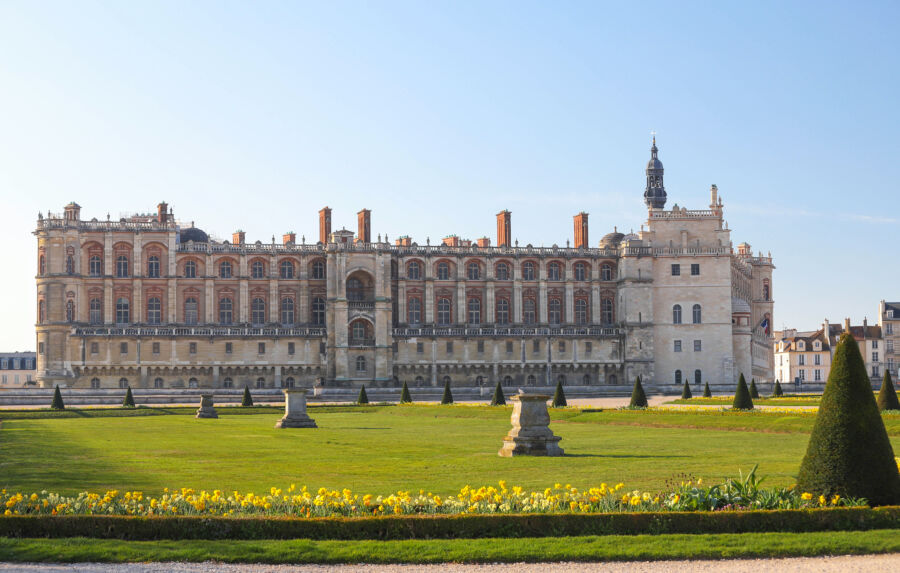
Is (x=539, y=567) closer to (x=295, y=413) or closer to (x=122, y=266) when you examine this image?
(x=295, y=413)

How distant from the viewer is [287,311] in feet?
271

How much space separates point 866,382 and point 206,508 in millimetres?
8706

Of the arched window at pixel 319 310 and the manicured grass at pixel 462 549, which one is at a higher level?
the arched window at pixel 319 310

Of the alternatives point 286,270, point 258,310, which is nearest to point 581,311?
point 286,270

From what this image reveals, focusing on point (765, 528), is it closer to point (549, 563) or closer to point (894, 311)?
point (549, 563)

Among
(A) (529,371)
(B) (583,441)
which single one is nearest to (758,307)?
(A) (529,371)

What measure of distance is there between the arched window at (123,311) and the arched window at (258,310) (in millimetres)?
8589

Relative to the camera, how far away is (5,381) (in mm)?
118438

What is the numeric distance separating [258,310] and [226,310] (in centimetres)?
228

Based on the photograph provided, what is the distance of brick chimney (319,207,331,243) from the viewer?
84.7 metres

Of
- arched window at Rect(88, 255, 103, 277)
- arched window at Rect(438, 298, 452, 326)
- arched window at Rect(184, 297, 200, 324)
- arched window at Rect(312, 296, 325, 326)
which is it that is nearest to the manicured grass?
arched window at Rect(184, 297, 200, 324)

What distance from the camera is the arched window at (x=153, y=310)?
7975 centimetres

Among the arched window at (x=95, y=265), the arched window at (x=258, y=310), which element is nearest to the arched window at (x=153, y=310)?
the arched window at (x=95, y=265)

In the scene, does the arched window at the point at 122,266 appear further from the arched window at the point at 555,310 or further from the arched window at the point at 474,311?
the arched window at the point at 555,310
